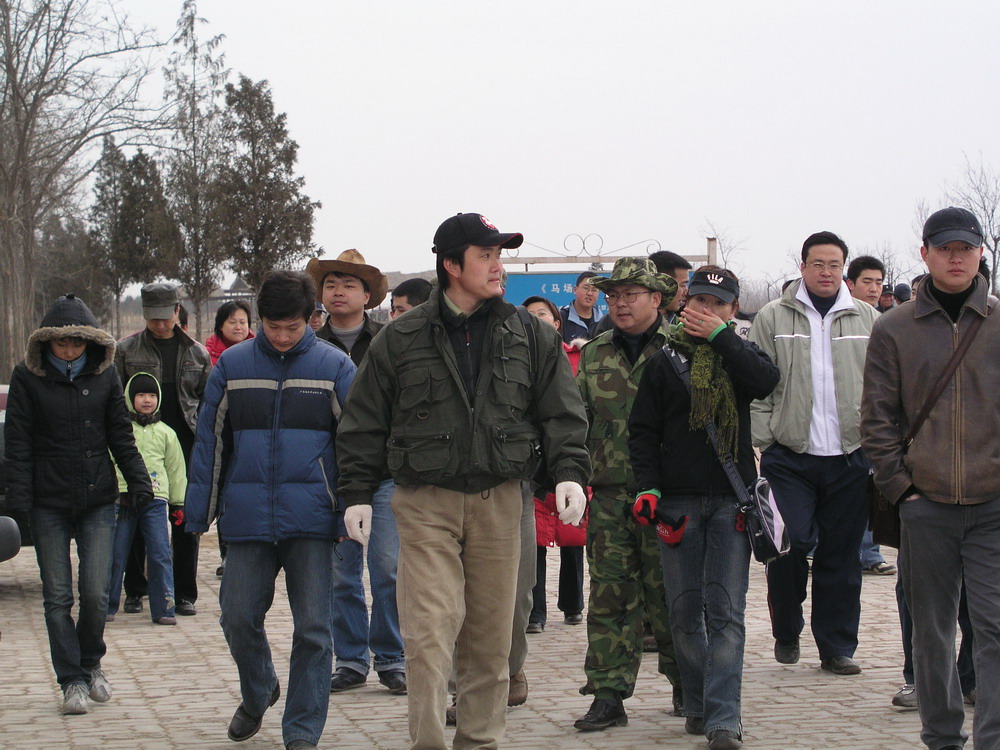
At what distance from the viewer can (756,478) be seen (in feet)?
19.7

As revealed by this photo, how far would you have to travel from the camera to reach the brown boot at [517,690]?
6.59m

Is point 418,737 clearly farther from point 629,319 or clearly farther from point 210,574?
point 210,574

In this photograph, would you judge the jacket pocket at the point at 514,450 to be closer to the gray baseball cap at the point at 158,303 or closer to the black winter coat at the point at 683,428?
the black winter coat at the point at 683,428

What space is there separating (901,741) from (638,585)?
1404mm

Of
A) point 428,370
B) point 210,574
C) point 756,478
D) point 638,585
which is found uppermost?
point 428,370

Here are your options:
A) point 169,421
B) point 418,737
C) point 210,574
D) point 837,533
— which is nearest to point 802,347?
point 837,533

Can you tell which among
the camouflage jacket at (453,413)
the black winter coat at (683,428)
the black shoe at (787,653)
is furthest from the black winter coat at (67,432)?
the black shoe at (787,653)

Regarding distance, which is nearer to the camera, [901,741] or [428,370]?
[428,370]

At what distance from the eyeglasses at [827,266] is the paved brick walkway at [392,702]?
88.1 inches

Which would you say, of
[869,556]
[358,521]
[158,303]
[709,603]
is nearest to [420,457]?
[358,521]

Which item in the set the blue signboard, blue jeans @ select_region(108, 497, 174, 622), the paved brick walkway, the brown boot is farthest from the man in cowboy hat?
the blue signboard

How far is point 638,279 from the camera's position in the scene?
6520mm

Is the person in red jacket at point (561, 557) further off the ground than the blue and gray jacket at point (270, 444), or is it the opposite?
the blue and gray jacket at point (270, 444)

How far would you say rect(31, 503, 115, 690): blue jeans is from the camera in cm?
677
